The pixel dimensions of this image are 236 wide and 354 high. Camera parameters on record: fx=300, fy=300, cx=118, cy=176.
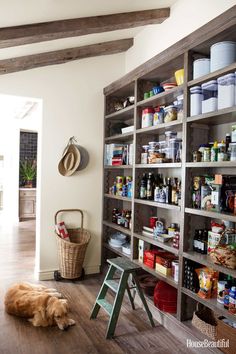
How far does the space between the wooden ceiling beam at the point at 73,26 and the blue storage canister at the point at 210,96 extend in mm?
1090

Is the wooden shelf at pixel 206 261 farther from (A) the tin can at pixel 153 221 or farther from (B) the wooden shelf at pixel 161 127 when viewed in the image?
(B) the wooden shelf at pixel 161 127

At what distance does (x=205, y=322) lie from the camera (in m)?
2.13

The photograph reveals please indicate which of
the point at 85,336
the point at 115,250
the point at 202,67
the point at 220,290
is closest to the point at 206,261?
the point at 220,290

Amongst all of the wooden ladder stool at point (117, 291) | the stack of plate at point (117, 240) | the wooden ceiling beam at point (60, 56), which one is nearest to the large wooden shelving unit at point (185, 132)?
the wooden ladder stool at point (117, 291)

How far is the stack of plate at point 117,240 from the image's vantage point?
11.2 ft

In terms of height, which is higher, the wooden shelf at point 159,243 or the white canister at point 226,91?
the white canister at point 226,91

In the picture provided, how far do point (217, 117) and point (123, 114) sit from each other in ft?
5.09

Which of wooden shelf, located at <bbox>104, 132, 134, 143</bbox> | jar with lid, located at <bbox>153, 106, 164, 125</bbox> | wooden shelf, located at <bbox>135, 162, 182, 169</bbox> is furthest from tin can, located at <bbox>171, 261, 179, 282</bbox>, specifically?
wooden shelf, located at <bbox>104, 132, 134, 143</bbox>

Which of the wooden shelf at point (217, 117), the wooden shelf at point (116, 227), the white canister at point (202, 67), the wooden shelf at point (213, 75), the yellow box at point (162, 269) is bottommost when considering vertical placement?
the yellow box at point (162, 269)

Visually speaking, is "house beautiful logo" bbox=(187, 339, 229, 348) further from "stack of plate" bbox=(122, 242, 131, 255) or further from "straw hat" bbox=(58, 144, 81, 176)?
"straw hat" bbox=(58, 144, 81, 176)

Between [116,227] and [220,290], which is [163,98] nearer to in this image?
[116,227]

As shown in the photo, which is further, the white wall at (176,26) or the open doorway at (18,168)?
the open doorway at (18,168)

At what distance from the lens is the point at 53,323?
8.09ft

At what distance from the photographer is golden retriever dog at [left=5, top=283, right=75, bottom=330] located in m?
2.44
